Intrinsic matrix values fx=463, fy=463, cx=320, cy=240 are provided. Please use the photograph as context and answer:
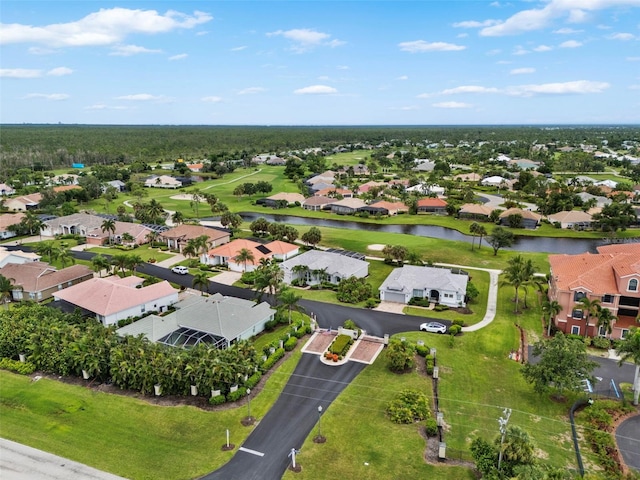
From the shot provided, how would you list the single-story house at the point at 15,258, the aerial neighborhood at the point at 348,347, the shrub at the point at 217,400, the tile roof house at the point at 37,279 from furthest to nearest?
the single-story house at the point at 15,258
the tile roof house at the point at 37,279
the shrub at the point at 217,400
the aerial neighborhood at the point at 348,347

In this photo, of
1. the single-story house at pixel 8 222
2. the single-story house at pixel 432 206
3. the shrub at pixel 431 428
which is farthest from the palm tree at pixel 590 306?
the single-story house at pixel 8 222

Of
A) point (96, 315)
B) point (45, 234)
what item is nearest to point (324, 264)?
point (96, 315)

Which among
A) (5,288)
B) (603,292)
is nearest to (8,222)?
(5,288)

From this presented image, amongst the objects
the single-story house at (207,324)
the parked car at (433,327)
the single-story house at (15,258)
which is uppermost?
the single-story house at (15,258)

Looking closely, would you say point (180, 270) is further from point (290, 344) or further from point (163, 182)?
point (163, 182)

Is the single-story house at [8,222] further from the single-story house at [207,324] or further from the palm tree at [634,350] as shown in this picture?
the palm tree at [634,350]

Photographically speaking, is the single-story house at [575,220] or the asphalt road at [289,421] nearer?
the asphalt road at [289,421]
